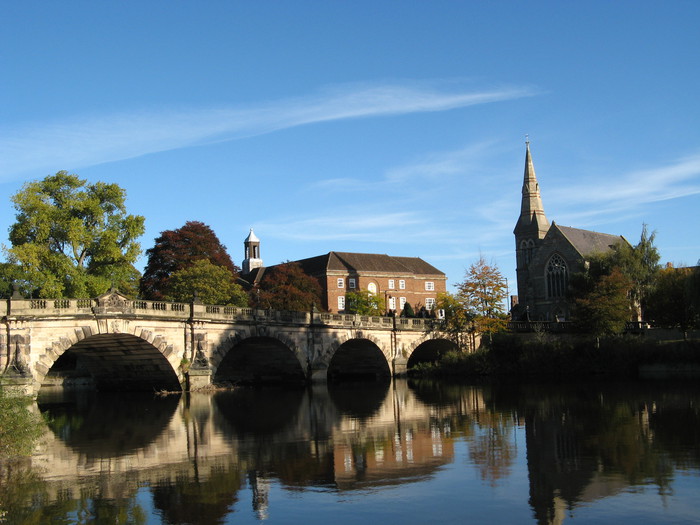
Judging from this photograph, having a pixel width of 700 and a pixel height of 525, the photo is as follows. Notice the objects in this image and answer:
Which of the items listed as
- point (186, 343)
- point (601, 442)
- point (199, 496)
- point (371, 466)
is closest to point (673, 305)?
point (186, 343)

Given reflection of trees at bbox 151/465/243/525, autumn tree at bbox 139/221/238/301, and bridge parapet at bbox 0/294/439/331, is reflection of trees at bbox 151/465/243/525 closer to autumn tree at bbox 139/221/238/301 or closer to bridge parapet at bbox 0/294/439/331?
bridge parapet at bbox 0/294/439/331

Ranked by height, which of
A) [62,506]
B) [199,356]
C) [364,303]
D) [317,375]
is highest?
[364,303]

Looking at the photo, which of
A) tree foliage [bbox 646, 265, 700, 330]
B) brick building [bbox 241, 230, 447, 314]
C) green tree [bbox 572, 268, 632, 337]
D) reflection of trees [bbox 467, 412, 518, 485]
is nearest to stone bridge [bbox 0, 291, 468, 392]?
green tree [bbox 572, 268, 632, 337]

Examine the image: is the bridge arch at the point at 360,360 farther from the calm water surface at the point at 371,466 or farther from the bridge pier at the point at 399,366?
the calm water surface at the point at 371,466

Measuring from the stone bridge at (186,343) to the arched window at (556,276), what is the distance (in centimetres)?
2533

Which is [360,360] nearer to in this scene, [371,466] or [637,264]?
[637,264]

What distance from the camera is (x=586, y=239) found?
84.4 metres

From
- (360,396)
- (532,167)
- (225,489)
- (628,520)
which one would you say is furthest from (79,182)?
(532,167)

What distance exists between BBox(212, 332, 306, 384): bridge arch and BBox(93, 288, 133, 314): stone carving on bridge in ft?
28.5

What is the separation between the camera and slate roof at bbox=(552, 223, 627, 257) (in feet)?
268

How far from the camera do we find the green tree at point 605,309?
54.4 m

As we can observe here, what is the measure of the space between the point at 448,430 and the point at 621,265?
1832 inches

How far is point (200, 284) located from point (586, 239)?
46.8 m

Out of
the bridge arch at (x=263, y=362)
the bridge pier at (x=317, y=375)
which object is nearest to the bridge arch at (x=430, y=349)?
the bridge pier at (x=317, y=375)
